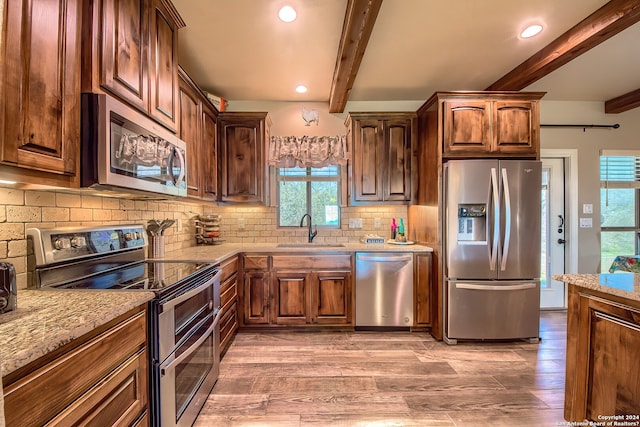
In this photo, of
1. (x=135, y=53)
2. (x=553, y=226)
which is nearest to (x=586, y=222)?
(x=553, y=226)

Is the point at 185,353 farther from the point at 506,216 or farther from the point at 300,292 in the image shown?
the point at 506,216

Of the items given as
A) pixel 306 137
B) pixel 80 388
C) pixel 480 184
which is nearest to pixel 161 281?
pixel 80 388

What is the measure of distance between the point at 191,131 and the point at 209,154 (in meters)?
0.45

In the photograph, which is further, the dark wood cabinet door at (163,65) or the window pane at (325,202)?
the window pane at (325,202)

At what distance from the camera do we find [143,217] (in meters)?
2.32

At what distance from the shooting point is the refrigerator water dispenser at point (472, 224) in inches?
106

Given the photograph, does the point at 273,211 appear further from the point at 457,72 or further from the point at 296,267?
the point at 457,72

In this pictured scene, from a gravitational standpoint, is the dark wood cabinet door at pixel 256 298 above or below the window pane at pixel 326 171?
below

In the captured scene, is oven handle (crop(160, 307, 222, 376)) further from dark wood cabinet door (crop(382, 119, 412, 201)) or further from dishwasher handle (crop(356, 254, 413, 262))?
dark wood cabinet door (crop(382, 119, 412, 201))

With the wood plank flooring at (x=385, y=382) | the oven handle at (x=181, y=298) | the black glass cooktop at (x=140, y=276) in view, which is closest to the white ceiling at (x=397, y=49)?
the black glass cooktop at (x=140, y=276)

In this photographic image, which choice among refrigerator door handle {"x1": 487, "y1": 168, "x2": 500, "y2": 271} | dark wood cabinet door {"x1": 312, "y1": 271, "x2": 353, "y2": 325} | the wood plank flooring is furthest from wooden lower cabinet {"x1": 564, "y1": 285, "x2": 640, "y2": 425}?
dark wood cabinet door {"x1": 312, "y1": 271, "x2": 353, "y2": 325}

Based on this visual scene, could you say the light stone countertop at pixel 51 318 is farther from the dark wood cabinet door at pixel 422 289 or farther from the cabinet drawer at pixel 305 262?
the dark wood cabinet door at pixel 422 289

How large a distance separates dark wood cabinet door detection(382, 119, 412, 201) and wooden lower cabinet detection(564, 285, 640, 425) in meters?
1.88

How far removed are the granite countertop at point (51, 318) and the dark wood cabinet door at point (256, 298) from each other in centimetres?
175
